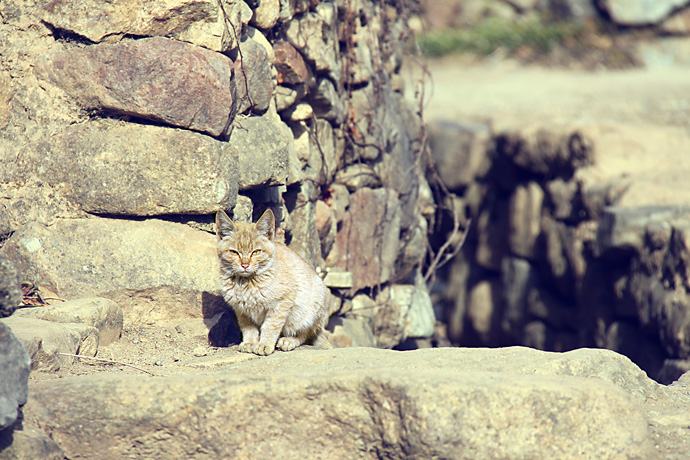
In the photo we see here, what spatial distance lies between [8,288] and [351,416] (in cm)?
149

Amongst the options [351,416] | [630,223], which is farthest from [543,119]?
[351,416]

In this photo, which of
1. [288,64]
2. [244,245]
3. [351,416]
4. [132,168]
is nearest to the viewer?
[351,416]

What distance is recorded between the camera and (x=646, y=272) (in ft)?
21.2

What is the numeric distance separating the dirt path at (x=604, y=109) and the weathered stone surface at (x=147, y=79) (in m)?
2.79

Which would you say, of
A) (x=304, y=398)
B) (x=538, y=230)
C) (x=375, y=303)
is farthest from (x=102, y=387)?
(x=538, y=230)

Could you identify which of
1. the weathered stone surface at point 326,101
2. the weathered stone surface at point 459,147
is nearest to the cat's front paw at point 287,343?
the weathered stone surface at point 326,101

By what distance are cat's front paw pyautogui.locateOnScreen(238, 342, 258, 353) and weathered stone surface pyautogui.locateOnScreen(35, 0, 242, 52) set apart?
1.64 meters

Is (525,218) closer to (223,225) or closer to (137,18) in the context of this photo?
(223,225)

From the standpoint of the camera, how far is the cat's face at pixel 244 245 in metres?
3.28

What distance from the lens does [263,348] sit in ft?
11.0

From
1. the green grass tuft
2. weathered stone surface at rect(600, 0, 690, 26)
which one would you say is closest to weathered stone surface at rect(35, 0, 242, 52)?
the green grass tuft

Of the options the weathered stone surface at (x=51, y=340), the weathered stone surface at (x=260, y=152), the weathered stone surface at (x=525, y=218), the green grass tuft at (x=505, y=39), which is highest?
the weathered stone surface at (x=260, y=152)

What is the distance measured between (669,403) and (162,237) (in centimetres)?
266

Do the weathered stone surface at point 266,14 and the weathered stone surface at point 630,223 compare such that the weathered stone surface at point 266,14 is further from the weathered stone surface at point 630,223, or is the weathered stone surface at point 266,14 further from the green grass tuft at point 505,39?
the green grass tuft at point 505,39
